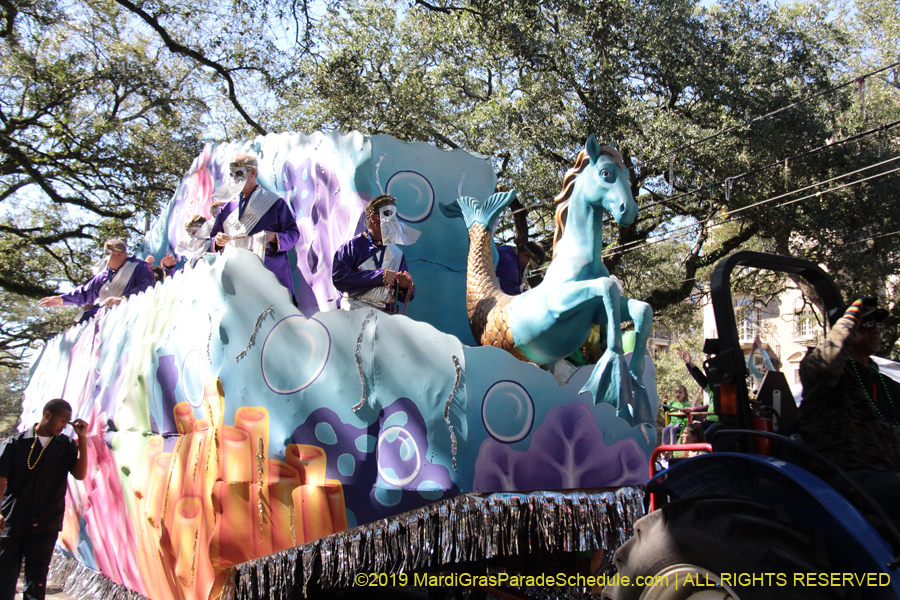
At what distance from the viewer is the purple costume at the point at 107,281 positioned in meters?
7.47

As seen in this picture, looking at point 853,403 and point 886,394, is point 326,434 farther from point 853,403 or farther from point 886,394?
point 886,394

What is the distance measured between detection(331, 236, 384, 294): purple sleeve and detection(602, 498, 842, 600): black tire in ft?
9.36

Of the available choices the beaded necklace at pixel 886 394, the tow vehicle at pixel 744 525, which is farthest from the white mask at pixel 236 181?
the beaded necklace at pixel 886 394

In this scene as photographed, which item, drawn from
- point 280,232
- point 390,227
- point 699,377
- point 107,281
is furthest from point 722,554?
point 107,281

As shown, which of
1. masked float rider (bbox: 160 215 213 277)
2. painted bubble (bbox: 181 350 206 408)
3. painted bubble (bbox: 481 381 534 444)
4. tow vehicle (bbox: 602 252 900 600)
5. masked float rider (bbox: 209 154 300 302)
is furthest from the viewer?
masked float rider (bbox: 160 215 213 277)

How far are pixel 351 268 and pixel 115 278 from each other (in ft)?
12.6

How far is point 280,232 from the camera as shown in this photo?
5547 millimetres

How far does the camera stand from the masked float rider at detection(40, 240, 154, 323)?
741 centimetres

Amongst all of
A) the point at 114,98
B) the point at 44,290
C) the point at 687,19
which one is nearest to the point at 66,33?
the point at 114,98

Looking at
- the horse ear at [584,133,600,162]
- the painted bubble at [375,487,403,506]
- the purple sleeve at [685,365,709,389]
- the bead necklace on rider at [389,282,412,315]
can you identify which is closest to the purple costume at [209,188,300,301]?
the bead necklace on rider at [389,282,412,315]

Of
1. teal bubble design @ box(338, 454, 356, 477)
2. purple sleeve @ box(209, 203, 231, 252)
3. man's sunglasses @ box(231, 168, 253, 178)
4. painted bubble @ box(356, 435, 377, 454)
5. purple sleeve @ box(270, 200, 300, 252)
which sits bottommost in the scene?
teal bubble design @ box(338, 454, 356, 477)

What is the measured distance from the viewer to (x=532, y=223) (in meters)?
17.2

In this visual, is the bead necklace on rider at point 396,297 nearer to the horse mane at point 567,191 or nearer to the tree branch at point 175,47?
the horse mane at point 567,191

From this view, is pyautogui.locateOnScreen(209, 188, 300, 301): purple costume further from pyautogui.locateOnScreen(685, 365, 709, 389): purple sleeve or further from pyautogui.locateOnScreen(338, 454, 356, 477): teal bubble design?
pyautogui.locateOnScreen(685, 365, 709, 389): purple sleeve
